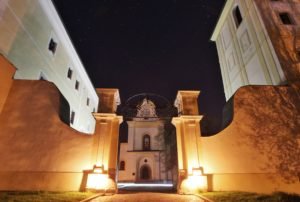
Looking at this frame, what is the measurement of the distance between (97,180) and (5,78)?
6.21 metres

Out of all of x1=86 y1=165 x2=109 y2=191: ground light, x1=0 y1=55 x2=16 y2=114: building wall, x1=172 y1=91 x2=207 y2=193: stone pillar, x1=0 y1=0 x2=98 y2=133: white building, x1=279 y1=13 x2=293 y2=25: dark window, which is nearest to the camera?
x1=86 y1=165 x2=109 y2=191: ground light

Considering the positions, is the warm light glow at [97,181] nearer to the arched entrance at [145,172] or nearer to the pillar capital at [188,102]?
the pillar capital at [188,102]

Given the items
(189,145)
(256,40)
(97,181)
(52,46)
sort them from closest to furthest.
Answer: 1. (97,181)
2. (189,145)
3. (256,40)
4. (52,46)

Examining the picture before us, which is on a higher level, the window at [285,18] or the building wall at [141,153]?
the window at [285,18]

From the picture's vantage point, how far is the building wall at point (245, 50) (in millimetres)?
11938

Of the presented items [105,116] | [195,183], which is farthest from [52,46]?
[195,183]

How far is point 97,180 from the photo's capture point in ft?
24.8

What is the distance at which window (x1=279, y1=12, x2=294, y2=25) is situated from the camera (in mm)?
13266

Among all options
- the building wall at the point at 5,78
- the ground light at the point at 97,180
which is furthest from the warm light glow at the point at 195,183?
the building wall at the point at 5,78

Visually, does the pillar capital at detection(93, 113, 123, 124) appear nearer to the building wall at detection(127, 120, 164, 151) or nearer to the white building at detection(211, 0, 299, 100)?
the white building at detection(211, 0, 299, 100)

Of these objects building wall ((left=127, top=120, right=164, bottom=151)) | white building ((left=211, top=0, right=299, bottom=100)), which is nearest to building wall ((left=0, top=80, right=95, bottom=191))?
white building ((left=211, top=0, right=299, bottom=100))

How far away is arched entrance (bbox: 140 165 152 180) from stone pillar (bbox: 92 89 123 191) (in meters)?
16.2

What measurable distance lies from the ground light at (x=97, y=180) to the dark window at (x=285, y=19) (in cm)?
1505

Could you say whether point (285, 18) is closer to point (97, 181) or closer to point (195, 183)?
point (195, 183)
